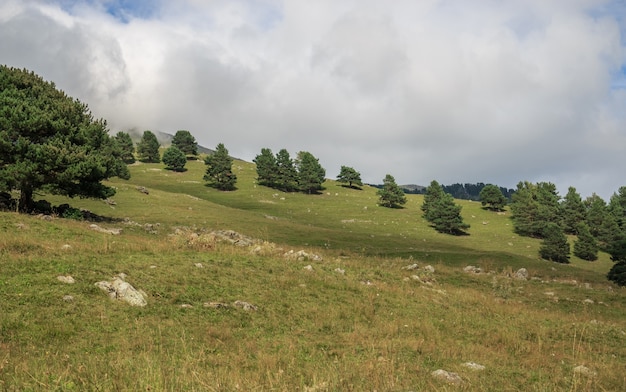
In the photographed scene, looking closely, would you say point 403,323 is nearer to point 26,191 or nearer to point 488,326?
point 488,326

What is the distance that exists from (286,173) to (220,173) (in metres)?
21.4

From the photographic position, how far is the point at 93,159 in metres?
31.8

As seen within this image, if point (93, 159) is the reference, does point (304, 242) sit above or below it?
below

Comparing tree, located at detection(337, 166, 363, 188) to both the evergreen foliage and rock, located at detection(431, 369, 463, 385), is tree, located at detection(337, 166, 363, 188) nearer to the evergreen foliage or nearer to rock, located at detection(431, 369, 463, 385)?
the evergreen foliage

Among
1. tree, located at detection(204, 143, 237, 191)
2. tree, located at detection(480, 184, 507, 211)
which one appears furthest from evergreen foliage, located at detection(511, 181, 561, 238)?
tree, located at detection(204, 143, 237, 191)

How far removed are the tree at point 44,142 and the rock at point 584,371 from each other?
108 ft

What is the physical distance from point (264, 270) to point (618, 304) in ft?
73.7

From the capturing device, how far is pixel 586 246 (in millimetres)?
80438

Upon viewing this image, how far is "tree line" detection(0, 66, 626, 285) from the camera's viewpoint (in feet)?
96.7

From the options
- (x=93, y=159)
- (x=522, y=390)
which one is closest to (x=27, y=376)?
(x=522, y=390)

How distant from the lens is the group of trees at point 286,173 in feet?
405

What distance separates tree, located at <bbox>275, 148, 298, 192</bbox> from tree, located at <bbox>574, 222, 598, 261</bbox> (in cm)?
7674

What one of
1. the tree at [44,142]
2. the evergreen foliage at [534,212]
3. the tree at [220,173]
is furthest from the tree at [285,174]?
the tree at [44,142]

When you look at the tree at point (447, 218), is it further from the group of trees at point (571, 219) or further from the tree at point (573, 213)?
the tree at point (573, 213)
